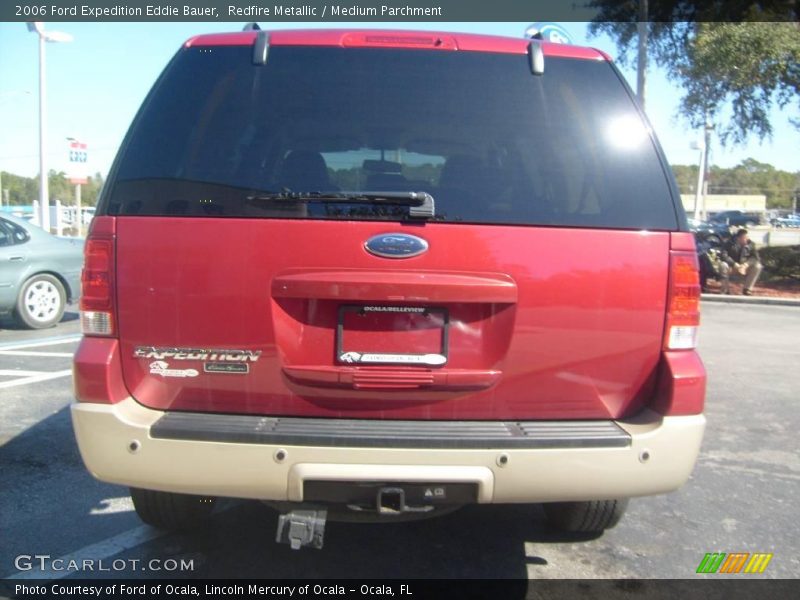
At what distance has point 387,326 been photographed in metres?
2.53

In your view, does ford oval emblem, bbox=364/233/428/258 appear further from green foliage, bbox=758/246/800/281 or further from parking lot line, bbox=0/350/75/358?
green foliage, bbox=758/246/800/281

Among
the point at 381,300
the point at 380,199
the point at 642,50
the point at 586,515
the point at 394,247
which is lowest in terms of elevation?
the point at 586,515

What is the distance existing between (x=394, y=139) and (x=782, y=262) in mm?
17115

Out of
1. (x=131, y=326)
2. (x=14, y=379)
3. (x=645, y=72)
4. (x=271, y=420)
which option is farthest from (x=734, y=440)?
(x=645, y=72)

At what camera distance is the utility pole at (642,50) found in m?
14.9

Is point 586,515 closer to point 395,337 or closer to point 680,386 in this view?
point 680,386

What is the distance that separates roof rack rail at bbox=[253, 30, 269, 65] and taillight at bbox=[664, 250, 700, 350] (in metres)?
1.67

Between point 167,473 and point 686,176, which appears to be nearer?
point 167,473

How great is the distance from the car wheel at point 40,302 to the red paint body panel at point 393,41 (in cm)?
729

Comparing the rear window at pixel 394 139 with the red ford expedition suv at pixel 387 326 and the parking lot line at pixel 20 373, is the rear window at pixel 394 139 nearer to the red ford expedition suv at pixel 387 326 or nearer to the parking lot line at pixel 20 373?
the red ford expedition suv at pixel 387 326

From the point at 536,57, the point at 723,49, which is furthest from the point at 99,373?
the point at 723,49

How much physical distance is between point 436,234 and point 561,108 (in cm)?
72

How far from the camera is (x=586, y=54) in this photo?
2848mm

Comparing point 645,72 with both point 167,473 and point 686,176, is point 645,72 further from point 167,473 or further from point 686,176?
point 686,176
